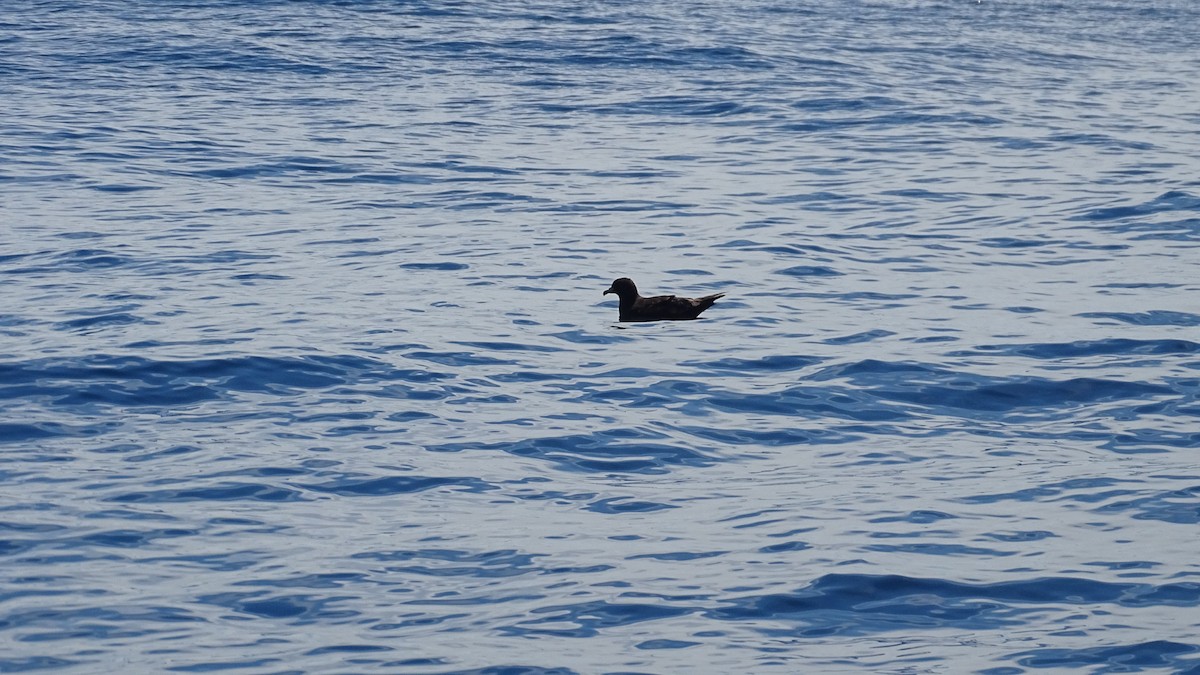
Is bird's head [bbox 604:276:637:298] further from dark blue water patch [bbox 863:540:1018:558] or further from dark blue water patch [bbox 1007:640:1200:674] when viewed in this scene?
dark blue water patch [bbox 1007:640:1200:674]

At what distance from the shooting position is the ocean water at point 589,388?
7.70m

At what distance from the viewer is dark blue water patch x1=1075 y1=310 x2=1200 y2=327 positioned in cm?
1370

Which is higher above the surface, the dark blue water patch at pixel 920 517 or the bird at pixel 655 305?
the bird at pixel 655 305

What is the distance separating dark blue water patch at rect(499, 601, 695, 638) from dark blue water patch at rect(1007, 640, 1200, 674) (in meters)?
1.68

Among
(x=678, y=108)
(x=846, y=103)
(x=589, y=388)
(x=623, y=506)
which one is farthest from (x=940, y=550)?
(x=846, y=103)

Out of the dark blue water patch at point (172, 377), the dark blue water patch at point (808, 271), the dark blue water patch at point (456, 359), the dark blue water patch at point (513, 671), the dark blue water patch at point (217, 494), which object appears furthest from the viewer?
the dark blue water patch at point (808, 271)

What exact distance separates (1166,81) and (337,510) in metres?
26.2

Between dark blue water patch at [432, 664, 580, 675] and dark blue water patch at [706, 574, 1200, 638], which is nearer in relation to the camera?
dark blue water patch at [432, 664, 580, 675]

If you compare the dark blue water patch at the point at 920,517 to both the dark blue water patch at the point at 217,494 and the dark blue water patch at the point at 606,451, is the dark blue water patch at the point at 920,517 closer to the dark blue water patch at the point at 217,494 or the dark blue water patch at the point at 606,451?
the dark blue water patch at the point at 606,451

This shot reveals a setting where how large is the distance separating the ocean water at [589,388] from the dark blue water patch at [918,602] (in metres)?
0.03

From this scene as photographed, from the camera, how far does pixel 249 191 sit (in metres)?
19.4

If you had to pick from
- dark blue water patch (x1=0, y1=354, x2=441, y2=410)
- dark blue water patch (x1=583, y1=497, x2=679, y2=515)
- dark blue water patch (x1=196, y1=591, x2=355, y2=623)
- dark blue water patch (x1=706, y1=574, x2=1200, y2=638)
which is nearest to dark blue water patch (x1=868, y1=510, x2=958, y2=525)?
dark blue water patch (x1=706, y1=574, x2=1200, y2=638)

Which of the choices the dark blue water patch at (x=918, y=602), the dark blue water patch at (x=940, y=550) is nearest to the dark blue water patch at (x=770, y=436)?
the dark blue water patch at (x=940, y=550)

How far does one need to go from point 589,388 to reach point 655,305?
2.08 m
